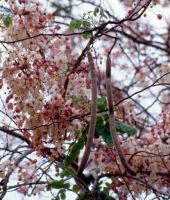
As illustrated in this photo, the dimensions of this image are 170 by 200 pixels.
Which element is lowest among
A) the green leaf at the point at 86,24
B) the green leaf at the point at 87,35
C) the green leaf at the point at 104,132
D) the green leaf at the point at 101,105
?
the green leaf at the point at 104,132

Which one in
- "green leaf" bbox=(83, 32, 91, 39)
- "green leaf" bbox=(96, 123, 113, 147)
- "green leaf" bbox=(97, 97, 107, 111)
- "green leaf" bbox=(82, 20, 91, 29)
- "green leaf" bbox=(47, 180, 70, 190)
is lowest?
"green leaf" bbox=(47, 180, 70, 190)

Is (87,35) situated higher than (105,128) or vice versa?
(87,35)

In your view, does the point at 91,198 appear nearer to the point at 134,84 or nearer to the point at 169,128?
the point at 169,128

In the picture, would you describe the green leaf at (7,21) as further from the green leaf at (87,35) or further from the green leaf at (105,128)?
the green leaf at (105,128)

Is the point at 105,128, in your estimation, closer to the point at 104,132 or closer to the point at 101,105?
the point at 104,132

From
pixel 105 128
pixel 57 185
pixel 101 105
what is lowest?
pixel 57 185

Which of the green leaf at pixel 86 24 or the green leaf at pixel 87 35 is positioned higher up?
the green leaf at pixel 86 24

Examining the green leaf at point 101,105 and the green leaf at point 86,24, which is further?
the green leaf at point 101,105

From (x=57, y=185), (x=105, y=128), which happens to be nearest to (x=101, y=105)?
(x=105, y=128)

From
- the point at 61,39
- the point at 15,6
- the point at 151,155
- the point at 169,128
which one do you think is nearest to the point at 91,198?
the point at 151,155

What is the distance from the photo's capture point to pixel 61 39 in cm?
270

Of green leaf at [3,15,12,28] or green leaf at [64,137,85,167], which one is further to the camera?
green leaf at [64,137,85,167]

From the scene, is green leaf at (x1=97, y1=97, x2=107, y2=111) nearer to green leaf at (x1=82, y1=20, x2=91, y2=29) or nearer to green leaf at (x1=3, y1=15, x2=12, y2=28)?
green leaf at (x1=82, y1=20, x2=91, y2=29)

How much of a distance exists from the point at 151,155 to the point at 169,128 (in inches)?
11.7
